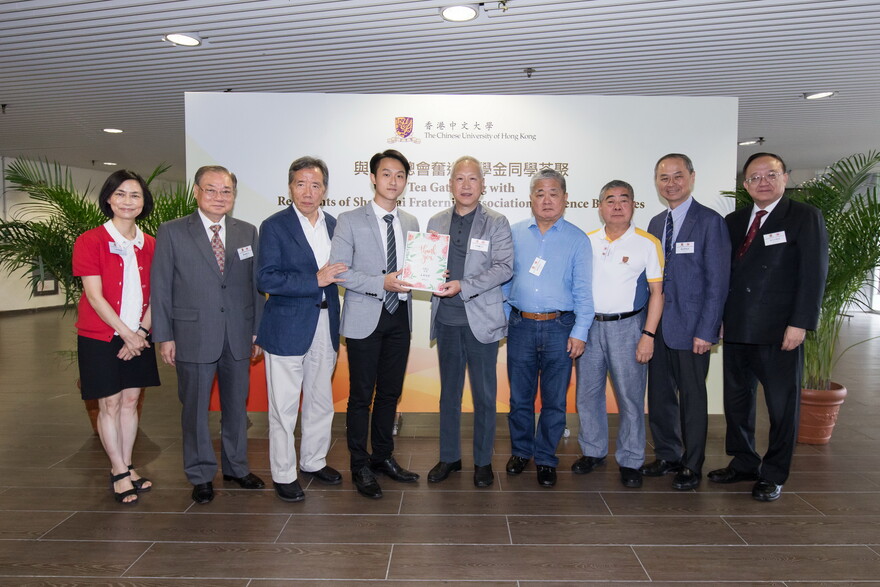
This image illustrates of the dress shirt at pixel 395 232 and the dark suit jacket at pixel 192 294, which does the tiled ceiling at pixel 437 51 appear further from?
the dark suit jacket at pixel 192 294

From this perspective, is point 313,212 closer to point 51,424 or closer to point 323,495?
point 323,495

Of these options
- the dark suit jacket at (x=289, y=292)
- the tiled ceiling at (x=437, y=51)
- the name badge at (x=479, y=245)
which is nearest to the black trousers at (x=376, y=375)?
the dark suit jacket at (x=289, y=292)

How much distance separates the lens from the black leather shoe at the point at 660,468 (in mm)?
3492

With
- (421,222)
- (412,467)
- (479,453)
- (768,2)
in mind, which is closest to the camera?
(479,453)

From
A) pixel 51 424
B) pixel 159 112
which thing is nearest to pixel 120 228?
pixel 51 424

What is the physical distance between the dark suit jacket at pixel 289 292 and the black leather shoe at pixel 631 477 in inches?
75.6

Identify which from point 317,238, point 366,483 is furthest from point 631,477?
point 317,238

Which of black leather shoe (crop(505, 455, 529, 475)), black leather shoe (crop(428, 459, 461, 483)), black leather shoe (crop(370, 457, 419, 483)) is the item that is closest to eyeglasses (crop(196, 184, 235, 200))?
black leather shoe (crop(370, 457, 419, 483))

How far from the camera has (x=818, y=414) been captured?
412 centimetres

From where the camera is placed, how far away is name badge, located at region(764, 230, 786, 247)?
3135 mm

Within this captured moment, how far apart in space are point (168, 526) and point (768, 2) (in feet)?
16.2

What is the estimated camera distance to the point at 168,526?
2.79 m

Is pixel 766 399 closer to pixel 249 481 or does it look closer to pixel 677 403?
pixel 677 403

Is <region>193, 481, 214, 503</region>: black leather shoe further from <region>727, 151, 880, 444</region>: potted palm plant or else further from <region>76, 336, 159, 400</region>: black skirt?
<region>727, 151, 880, 444</region>: potted palm plant
